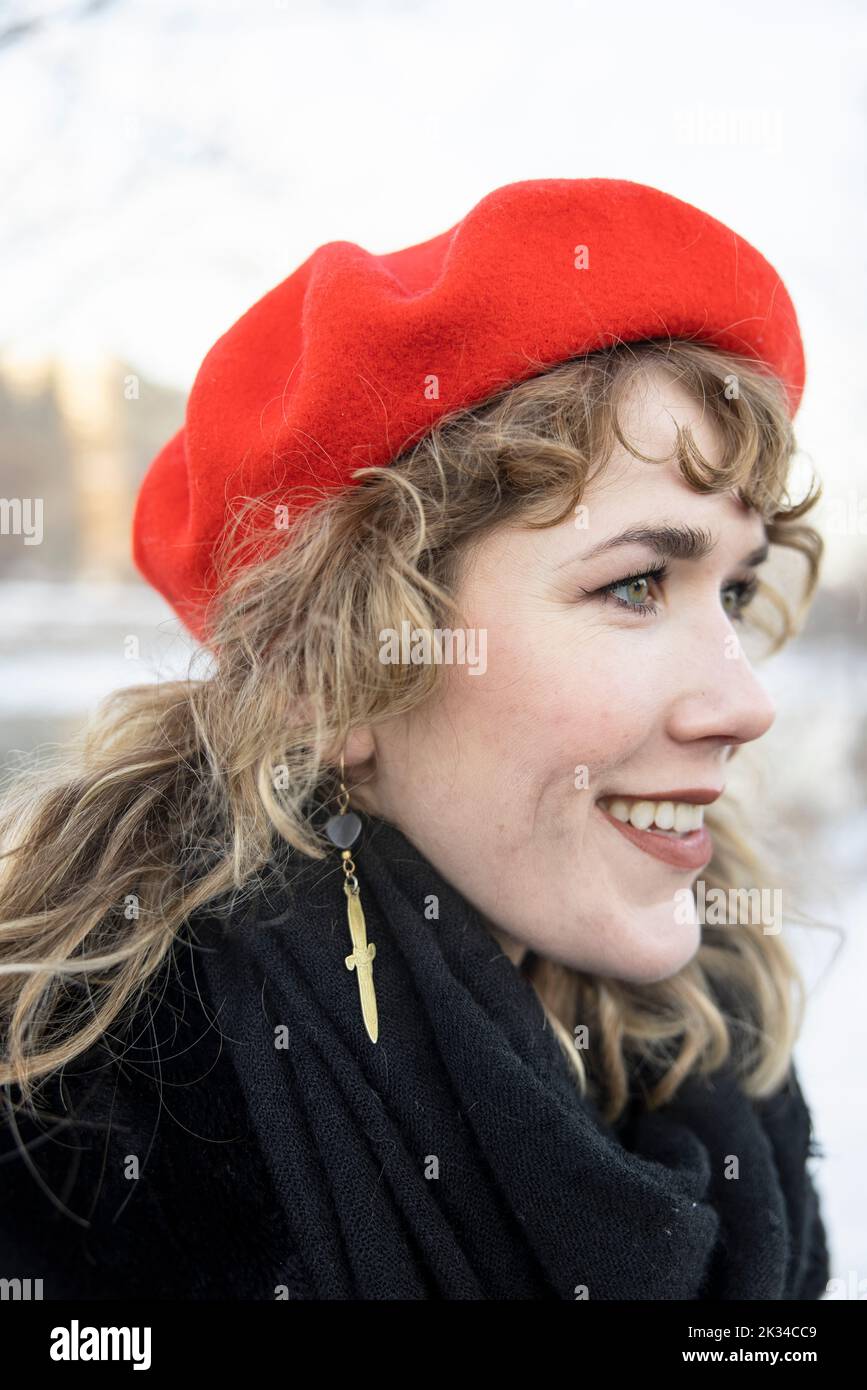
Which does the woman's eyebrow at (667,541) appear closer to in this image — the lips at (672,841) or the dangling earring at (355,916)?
the lips at (672,841)

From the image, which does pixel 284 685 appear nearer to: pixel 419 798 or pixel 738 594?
pixel 419 798

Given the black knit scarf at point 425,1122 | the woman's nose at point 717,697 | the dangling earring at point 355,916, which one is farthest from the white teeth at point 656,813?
the dangling earring at point 355,916

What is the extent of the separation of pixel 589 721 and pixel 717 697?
194 mm

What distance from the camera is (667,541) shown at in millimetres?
1282

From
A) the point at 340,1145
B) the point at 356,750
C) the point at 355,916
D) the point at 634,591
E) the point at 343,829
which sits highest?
the point at 634,591

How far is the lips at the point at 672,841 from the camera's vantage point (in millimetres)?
1368

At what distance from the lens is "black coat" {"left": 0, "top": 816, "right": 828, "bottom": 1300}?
1155mm

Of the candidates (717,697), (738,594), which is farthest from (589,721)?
(738,594)

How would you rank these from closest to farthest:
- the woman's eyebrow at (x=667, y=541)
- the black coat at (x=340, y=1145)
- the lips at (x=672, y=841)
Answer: the black coat at (x=340, y=1145) < the woman's eyebrow at (x=667, y=541) < the lips at (x=672, y=841)

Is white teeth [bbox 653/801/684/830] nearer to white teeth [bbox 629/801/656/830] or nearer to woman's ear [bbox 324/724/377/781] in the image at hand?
white teeth [bbox 629/801/656/830]

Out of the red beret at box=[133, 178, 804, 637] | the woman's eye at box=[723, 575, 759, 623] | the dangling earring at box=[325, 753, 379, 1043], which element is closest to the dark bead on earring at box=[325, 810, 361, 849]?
the dangling earring at box=[325, 753, 379, 1043]

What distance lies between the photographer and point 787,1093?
177 centimetres

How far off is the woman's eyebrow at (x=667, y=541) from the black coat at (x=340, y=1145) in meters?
0.50

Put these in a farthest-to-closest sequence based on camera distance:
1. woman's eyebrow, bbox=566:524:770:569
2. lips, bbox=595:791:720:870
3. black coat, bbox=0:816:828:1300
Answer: lips, bbox=595:791:720:870, woman's eyebrow, bbox=566:524:770:569, black coat, bbox=0:816:828:1300
